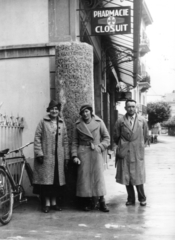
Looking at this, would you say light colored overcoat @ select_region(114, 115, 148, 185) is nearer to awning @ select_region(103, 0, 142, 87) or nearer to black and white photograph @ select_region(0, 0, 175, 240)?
black and white photograph @ select_region(0, 0, 175, 240)

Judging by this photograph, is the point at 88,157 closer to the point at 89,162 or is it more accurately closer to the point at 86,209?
the point at 89,162

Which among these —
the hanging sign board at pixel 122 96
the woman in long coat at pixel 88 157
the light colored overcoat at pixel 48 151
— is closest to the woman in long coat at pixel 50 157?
the light colored overcoat at pixel 48 151

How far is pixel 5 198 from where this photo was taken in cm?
562

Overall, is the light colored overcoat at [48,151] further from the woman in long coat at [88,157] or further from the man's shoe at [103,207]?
the man's shoe at [103,207]

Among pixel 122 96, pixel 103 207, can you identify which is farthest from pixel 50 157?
pixel 122 96

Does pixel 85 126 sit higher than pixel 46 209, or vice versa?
pixel 85 126

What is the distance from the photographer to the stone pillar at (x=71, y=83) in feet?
22.2

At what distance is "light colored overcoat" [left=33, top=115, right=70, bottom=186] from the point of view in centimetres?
634

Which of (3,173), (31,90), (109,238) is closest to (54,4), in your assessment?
(31,90)

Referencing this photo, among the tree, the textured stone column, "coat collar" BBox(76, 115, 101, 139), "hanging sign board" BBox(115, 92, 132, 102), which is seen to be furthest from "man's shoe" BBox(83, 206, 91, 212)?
the tree

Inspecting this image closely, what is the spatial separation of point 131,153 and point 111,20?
9.37ft

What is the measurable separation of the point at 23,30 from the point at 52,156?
9.14ft

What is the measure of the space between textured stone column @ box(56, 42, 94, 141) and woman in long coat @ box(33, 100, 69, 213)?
1.06ft

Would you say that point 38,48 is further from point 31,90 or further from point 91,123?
point 91,123
